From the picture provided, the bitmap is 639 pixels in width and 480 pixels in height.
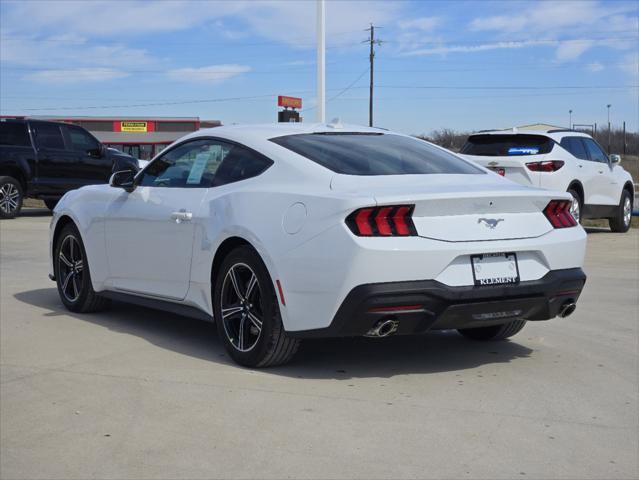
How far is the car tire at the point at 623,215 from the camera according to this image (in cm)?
1644

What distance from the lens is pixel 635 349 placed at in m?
6.43

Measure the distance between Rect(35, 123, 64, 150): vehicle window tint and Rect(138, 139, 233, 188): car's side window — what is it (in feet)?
41.7

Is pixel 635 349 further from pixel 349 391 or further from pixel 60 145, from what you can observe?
pixel 60 145

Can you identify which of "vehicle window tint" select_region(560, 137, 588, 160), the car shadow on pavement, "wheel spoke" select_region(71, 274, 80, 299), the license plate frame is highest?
"vehicle window tint" select_region(560, 137, 588, 160)

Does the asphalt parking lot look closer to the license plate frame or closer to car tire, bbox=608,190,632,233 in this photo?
the license plate frame

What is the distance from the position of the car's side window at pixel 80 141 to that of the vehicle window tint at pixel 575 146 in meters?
9.51

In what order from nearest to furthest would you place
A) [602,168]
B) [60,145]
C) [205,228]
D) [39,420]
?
[39,420]
[205,228]
[602,168]
[60,145]

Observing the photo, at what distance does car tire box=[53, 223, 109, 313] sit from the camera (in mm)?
7563

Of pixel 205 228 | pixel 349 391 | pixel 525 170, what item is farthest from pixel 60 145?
pixel 349 391

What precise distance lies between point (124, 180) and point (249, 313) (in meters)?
2.04

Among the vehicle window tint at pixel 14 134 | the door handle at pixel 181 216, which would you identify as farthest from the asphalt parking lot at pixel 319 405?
the vehicle window tint at pixel 14 134

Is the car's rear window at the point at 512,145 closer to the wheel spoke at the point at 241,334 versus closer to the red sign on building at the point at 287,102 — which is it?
the wheel spoke at the point at 241,334

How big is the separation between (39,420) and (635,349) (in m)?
3.87

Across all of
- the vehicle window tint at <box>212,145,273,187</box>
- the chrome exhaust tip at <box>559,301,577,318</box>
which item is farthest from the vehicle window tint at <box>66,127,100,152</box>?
the chrome exhaust tip at <box>559,301,577,318</box>
